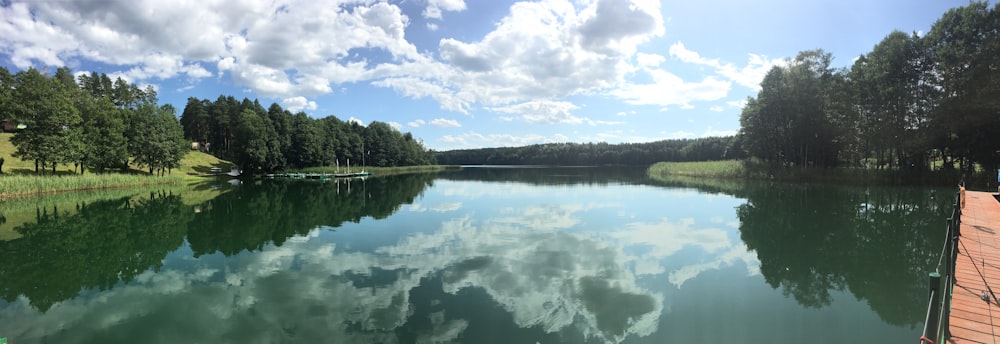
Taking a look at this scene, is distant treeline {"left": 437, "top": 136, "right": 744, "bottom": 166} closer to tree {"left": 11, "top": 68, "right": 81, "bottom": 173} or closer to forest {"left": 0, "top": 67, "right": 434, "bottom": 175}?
forest {"left": 0, "top": 67, "right": 434, "bottom": 175}

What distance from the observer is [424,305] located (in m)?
6.82

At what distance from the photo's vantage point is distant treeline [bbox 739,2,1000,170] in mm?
26219

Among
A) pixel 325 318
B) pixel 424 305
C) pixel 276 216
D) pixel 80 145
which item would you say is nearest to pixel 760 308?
pixel 424 305

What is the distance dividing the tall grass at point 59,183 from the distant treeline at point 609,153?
313 ft

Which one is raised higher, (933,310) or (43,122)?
(43,122)

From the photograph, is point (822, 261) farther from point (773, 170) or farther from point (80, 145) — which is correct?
point (80, 145)

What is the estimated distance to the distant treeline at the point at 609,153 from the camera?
105 metres

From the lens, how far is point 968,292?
17.6ft

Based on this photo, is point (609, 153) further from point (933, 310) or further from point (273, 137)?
point (933, 310)

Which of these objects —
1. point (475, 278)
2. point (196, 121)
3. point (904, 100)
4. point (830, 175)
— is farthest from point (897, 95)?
point (196, 121)

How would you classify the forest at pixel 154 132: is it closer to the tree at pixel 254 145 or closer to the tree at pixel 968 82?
the tree at pixel 254 145

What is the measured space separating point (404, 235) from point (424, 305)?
22.6 ft

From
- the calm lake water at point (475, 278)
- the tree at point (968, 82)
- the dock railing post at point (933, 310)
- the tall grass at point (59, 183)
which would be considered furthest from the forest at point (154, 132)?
the tree at point (968, 82)

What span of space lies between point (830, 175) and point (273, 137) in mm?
69858
